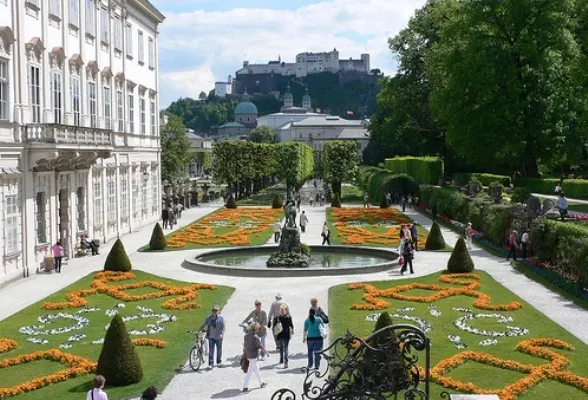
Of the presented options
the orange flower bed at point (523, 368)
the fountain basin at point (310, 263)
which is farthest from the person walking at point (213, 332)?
the fountain basin at point (310, 263)

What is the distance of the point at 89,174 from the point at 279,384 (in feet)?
80.0

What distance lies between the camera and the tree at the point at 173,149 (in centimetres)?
7738

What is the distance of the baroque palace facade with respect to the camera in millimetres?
27188

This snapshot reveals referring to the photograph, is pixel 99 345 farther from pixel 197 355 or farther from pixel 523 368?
pixel 523 368

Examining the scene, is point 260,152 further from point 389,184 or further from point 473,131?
point 473,131

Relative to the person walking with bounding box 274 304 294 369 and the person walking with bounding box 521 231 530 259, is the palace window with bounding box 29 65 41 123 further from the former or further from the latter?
the person walking with bounding box 521 231 530 259

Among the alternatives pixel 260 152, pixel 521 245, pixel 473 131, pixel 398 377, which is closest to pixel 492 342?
pixel 398 377

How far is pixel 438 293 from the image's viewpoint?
24016 millimetres

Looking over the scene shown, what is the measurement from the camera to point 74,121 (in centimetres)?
3412

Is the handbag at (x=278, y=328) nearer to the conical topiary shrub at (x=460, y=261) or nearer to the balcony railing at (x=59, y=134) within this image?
the conical topiary shrub at (x=460, y=261)

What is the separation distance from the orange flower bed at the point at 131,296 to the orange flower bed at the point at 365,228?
13.8 metres

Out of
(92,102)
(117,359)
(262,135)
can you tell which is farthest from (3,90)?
(262,135)

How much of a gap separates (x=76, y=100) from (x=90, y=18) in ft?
16.2

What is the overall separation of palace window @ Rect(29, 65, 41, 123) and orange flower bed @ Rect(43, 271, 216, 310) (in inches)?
271
